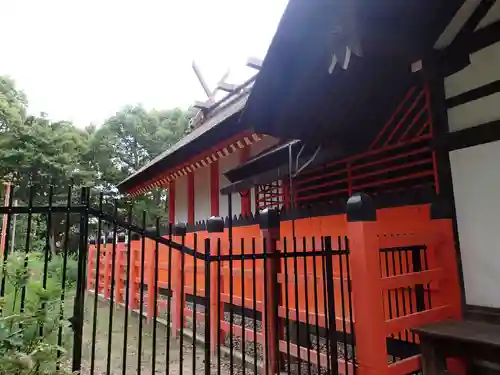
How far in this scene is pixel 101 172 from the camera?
17.9 m

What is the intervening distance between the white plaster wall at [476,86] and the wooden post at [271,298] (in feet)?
6.16

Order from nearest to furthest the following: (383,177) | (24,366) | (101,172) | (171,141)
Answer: (24,366) → (383,177) → (101,172) → (171,141)

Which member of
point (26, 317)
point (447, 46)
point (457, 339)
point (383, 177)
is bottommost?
point (457, 339)

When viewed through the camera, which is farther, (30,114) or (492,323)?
(30,114)

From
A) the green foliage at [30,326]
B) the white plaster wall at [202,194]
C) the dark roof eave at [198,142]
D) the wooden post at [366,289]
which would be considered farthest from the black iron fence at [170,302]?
the white plaster wall at [202,194]

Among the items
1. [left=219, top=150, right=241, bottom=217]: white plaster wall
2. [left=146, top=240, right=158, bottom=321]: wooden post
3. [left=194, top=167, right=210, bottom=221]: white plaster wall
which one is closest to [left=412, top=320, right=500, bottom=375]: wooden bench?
[left=146, top=240, right=158, bottom=321]: wooden post

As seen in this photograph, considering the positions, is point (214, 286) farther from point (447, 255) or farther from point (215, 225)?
point (447, 255)

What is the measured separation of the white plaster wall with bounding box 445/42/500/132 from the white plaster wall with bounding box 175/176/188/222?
8604mm

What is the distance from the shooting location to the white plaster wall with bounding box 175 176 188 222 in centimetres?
1143

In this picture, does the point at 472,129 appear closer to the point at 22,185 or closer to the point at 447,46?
the point at 447,46

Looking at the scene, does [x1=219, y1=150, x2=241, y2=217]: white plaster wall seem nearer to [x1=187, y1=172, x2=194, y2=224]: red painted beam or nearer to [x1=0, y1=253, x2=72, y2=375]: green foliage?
[x1=187, y1=172, x2=194, y2=224]: red painted beam

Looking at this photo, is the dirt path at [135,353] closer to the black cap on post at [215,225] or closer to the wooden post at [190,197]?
the black cap on post at [215,225]

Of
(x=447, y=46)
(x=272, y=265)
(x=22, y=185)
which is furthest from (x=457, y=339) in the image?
(x=22, y=185)

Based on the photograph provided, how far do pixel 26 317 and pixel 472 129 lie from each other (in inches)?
137
